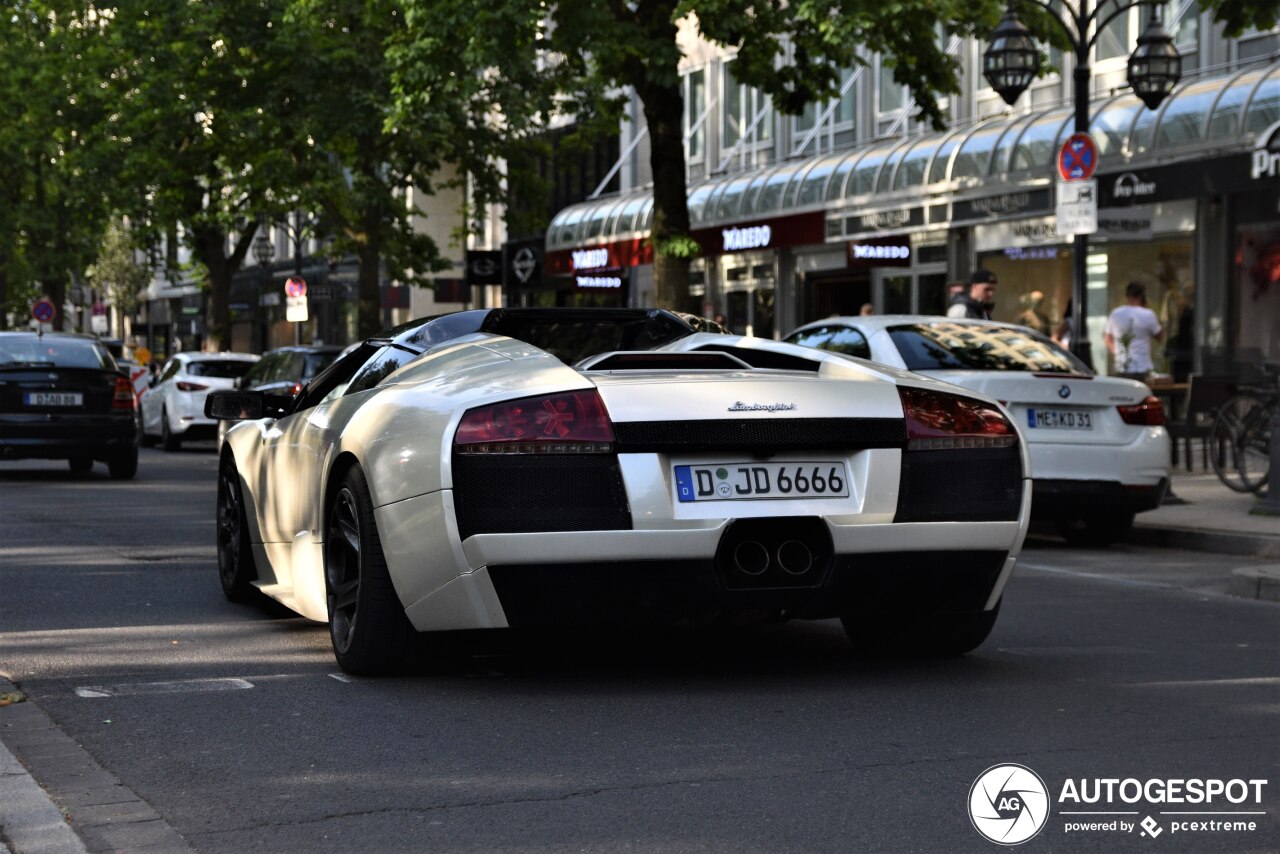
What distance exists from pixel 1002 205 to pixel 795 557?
22.3 metres

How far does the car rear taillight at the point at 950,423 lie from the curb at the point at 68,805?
2.68 metres

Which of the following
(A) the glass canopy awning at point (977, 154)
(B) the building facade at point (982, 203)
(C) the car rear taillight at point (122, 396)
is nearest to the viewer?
(C) the car rear taillight at point (122, 396)

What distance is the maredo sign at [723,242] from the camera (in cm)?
3334

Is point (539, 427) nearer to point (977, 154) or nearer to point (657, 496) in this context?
point (657, 496)

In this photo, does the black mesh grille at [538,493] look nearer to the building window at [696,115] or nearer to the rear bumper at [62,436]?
the rear bumper at [62,436]

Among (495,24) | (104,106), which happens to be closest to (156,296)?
(104,106)

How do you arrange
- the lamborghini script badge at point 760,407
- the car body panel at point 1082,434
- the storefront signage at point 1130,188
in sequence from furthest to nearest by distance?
the storefront signage at point 1130,188
the car body panel at point 1082,434
the lamborghini script badge at point 760,407

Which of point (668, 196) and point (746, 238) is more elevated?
point (668, 196)

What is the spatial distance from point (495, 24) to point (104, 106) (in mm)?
19662

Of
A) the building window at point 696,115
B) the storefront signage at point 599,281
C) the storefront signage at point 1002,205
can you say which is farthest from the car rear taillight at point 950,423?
the building window at point 696,115

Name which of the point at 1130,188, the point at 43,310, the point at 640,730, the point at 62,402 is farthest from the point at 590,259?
the point at 640,730

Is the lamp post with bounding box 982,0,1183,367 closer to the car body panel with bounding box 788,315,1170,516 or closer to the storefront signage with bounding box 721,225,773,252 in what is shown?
the car body panel with bounding box 788,315,1170,516

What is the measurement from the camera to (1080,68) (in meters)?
16.6

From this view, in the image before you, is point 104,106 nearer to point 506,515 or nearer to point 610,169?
point 610,169
